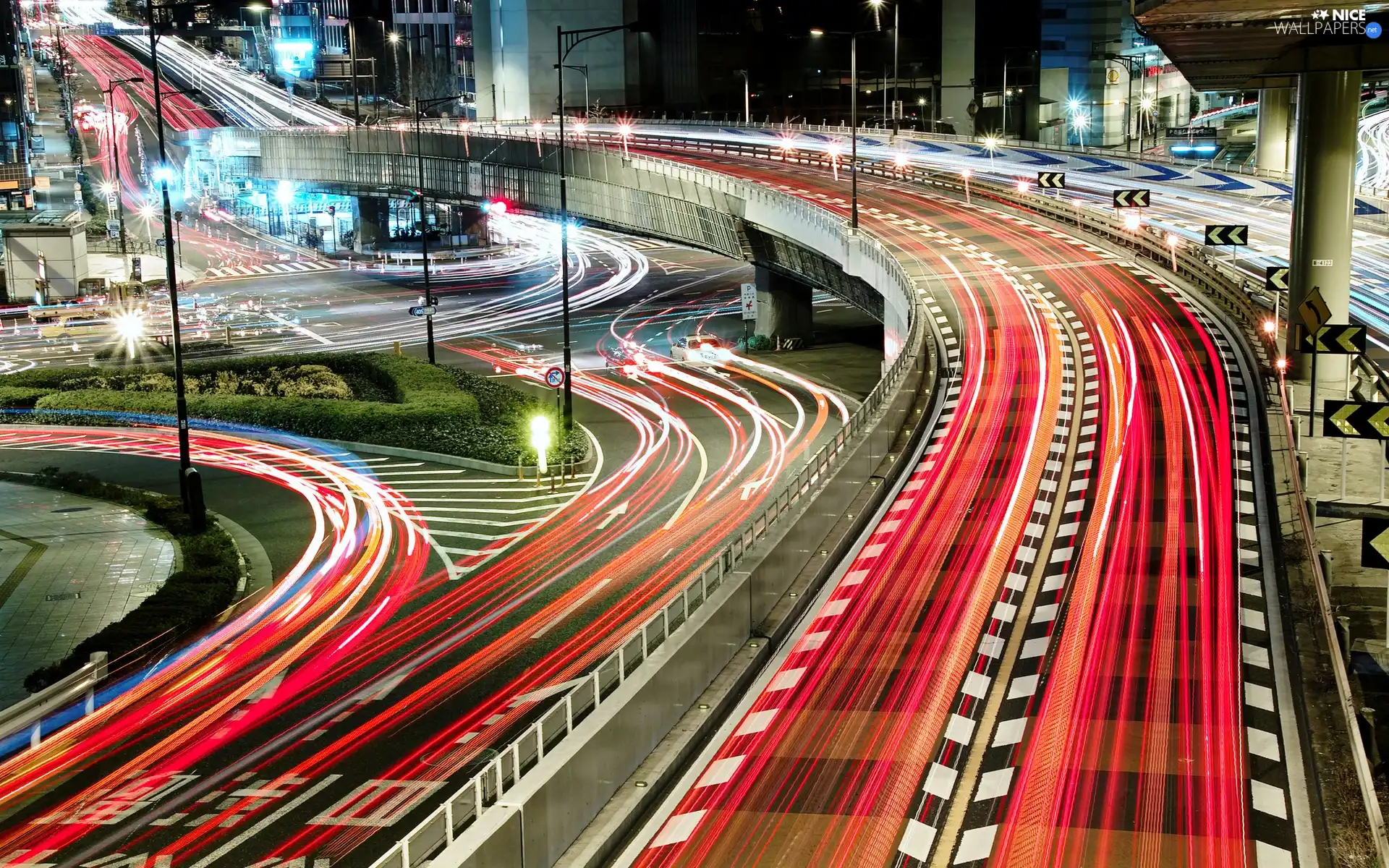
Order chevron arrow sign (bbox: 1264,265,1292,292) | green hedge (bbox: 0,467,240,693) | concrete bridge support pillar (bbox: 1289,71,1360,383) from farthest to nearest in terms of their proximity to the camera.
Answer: chevron arrow sign (bbox: 1264,265,1292,292) < concrete bridge support pillar (bbox: 1289,71,1360,383) < green hedge (bbox: 0,467,240,693)

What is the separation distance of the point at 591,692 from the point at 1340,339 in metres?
18.5

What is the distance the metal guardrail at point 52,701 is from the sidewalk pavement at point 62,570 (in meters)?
1.10

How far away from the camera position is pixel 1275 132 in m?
76.7

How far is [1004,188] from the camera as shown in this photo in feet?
222

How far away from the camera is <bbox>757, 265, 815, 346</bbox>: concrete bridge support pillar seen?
63562 mm

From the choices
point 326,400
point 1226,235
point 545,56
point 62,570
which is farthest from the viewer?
point 545,56

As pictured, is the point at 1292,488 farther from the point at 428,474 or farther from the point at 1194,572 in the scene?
the point at 428,474

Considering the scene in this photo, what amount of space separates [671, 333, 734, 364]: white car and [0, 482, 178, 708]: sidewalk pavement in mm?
28701

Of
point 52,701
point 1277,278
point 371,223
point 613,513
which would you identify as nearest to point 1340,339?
point 1277,278

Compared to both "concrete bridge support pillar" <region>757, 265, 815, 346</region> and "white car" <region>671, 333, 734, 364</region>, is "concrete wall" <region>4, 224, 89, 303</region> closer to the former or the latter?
"white car" <region>671, 333, 734, 364</region>

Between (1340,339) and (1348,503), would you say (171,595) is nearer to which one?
(1348,503)

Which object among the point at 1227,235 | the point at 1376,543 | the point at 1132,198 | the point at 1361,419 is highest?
the point at 1132,198

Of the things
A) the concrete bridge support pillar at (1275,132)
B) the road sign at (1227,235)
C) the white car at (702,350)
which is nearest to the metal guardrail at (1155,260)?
the road sign at (1227,235)

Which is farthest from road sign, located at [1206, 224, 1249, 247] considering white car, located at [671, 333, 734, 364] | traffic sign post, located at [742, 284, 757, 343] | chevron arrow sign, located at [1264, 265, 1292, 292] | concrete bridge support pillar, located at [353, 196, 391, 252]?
concrete bridge support pillar, located at [353, 196, 391, 252]
